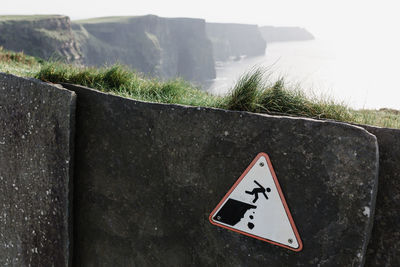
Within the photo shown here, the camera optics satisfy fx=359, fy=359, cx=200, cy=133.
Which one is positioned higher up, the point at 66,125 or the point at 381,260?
the point at 66,125

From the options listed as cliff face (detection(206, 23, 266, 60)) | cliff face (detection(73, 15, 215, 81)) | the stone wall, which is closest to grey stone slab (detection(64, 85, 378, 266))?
the stone wall

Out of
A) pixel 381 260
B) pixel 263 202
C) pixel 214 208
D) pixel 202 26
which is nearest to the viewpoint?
pixel 381 260

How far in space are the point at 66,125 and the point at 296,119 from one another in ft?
5.71

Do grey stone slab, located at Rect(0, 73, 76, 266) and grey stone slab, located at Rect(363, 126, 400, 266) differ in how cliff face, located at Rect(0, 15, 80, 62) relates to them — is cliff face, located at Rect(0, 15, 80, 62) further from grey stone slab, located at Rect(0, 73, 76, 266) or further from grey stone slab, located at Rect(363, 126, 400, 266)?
grey stone slab, located at Rect(363, 126, 400, 266)

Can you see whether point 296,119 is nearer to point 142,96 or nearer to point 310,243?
point 310,243

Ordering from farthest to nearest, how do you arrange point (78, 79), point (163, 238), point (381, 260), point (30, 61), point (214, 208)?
point (30, 61), point (78, 79), point (163, 238), point (214, 208), point (381, 260)

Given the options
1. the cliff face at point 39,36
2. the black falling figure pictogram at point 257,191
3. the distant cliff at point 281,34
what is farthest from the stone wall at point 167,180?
the distant cliff at point 281,34

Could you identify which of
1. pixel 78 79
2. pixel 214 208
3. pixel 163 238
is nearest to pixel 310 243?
pixel 214 208

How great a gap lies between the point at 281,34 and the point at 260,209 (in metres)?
144

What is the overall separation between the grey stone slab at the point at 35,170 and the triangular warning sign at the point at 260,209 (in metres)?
1.35

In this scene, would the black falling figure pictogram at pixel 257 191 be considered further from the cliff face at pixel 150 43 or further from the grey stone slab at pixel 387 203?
the cliff face at pixel 150 43

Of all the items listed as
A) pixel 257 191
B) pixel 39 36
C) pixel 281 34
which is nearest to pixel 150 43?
pixel 39 36

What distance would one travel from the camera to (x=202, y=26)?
102500 mm

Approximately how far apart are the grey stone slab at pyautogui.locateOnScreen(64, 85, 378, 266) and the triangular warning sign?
5cm
